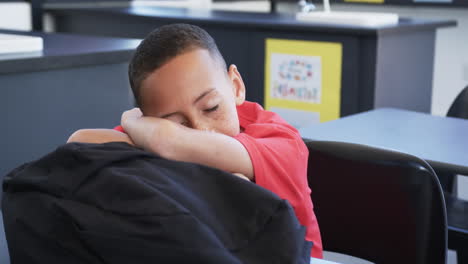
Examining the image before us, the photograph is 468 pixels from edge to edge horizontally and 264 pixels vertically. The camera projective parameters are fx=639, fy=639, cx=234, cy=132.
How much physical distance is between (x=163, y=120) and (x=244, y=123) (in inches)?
8.2

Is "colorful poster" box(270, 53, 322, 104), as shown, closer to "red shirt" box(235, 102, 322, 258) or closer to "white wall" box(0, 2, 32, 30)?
"white wall" box(0, 2, 32, 30)

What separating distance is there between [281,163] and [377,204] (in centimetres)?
39

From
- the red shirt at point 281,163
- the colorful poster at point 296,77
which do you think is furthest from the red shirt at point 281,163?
the colorful poster at point 296,77

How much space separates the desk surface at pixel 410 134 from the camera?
133 centimetres

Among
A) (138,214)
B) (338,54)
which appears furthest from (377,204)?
(338,54)

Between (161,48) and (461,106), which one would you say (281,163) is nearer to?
(161,48)

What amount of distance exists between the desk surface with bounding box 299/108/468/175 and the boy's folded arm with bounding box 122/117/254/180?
24.8 inches

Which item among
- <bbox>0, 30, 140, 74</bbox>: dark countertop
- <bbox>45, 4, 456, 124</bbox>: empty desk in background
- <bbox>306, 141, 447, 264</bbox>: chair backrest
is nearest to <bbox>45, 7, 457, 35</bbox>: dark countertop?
<bbox>45, 4, 456, 124</bbox>: empty desk in background

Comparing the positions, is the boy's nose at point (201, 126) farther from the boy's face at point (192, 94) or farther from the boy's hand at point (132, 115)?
the boy's hand at point (132, 115)

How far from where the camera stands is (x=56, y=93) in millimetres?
2041

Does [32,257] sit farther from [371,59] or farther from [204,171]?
[371,59]

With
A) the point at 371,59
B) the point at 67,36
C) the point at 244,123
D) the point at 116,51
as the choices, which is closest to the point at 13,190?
the point at 244,123

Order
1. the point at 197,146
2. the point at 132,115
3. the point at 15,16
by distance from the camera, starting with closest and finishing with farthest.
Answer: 1. the point at 197,146
2. the point at 132,115
3. the point at 15,16

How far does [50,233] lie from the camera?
2.17 feet
